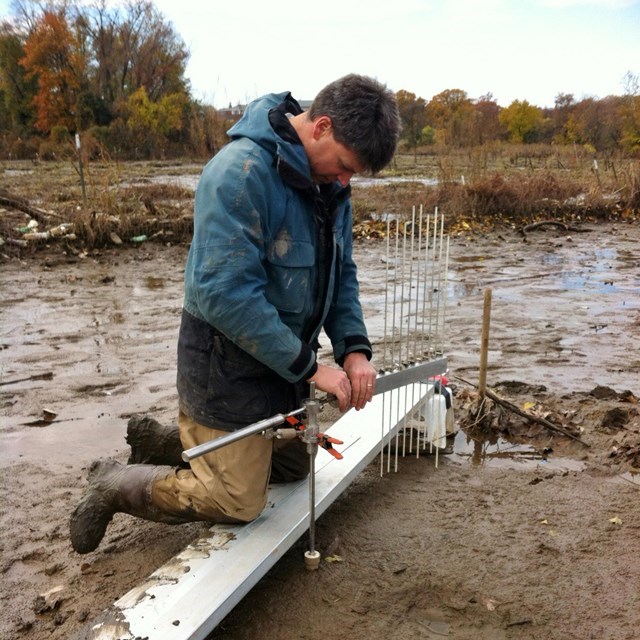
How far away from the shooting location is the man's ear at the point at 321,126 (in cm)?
252

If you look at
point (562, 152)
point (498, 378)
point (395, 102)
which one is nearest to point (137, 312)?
point (498, 378)

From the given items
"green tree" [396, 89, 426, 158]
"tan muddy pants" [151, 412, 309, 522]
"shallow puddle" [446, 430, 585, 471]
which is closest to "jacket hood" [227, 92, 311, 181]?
"tan muddy pants" [151, 412, 309, 522]

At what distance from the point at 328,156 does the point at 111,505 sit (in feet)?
5.64

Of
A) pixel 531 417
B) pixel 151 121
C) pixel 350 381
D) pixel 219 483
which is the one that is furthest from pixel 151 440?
pixel 151 121

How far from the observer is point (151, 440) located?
333cm

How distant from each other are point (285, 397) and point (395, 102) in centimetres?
129

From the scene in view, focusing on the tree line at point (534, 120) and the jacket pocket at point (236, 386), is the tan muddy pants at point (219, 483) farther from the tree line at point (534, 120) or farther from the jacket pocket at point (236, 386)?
the tree line at point (534, 120)

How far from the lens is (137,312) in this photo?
7.61 metres

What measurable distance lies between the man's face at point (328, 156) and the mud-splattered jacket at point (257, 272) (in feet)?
0.18

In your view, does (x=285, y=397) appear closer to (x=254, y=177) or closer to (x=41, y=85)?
(x=254, y=177)

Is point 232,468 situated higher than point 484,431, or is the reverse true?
point 232,468

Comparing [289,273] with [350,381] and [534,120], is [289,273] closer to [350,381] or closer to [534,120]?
[350,381]

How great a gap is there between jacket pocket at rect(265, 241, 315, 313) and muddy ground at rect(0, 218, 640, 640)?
3.73 feet

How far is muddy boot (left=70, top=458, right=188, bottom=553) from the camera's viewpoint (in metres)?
2.88
